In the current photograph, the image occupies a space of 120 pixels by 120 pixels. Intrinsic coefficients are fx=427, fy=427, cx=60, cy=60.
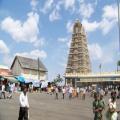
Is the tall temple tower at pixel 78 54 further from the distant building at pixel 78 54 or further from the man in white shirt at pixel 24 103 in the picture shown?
the man in white shirt at pixel 24 103

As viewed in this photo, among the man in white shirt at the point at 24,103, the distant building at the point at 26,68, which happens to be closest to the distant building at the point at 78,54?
the distant building at the point at 26,68

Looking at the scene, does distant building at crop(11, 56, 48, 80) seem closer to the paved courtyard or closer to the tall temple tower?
the tall temple tower

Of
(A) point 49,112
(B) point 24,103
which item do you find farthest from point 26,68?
(B) point 24,103

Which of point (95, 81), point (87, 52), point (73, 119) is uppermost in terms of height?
point (87, 52)

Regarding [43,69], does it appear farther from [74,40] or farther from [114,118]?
[114,118]

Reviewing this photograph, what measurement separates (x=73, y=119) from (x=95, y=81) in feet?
359

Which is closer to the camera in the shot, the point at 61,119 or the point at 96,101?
the point at 96,101

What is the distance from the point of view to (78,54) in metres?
158

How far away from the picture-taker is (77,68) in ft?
516

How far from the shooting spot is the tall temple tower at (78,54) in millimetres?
157250

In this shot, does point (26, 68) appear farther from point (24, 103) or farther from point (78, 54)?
point (24, 103)

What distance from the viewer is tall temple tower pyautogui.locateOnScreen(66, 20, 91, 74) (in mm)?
157250

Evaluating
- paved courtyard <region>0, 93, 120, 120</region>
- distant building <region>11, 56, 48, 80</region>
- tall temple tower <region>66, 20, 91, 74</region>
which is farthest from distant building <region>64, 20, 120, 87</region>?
paved courtyard <region>0, 93, 120, 120</region>

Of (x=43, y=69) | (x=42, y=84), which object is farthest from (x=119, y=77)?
(x=42, y=84)
